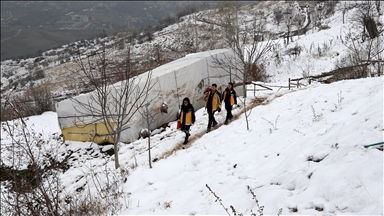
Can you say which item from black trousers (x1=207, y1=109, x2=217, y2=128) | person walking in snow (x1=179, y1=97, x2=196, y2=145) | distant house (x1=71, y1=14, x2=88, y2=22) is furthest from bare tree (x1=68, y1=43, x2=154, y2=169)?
distant house (x1=71, y1=14, x2=88, y2=22)

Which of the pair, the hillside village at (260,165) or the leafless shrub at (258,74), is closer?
the hillside village at (260,165)

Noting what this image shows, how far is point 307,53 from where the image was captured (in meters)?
25.9

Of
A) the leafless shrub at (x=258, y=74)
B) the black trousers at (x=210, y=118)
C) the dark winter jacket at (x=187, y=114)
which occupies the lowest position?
the leafless shrub at (x=258, y=74)

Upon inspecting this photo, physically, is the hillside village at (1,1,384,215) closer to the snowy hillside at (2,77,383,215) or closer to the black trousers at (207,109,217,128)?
the snowy hillside at (2,77,383,215)

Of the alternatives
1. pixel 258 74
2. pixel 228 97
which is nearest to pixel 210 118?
pixel 228 97

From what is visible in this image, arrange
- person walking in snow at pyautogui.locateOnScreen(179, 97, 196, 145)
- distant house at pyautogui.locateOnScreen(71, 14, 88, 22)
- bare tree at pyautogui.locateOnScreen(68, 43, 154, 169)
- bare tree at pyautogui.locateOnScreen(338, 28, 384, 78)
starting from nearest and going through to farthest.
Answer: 1. bare tree at pyautogui.locateOnScreen(68, 43, 154, 169)
2. person walking in snow at pyautogui.locateOnScreen(179, 97, 196, 145)
3. bare tree at pyautogui.locateOnScreen(338, 28, 384, 78)
4. distant house at pyautogui.locateOnScreen(71, 14, 88, 22)

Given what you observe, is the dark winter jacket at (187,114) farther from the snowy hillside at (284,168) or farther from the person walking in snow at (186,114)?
the snowy hillside at (284,168)

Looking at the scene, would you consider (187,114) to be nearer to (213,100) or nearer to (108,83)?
(213,100)

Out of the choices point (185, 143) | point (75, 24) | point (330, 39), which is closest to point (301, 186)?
point (185, 143)

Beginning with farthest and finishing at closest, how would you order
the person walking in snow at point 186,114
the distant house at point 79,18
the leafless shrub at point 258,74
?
the distant house at point 79,18 → the leafless shrub at point 258,74 → the person walking in snow at point 186,114

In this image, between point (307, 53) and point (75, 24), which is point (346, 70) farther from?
point (75, 24)

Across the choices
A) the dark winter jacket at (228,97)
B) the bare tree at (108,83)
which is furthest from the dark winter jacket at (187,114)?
the dark winter jacket at (228,97)

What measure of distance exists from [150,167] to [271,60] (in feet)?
77.8

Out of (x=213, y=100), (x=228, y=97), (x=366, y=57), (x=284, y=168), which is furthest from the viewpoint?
(x=366, y=57)
